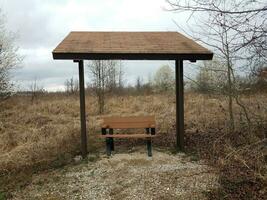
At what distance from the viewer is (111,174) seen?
6.18m

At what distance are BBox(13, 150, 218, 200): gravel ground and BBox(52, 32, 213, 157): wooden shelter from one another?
0.92 m

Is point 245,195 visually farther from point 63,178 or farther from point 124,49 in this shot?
point 124,49

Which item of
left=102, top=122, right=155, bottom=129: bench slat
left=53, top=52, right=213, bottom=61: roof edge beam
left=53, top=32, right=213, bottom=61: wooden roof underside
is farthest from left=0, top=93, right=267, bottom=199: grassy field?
left=53, top=32, right=213, bottom=61: wooden roof underside

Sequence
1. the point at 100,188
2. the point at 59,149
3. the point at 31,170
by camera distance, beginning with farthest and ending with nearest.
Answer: the point at 59,149 → the point at 31,170 → the point at 100,188

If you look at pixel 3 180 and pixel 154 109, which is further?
pixel 154 109

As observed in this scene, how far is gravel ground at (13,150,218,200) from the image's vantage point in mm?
5180

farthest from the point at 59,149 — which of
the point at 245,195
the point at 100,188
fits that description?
the point at 245,195

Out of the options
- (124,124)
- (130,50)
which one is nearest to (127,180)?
(124,124)

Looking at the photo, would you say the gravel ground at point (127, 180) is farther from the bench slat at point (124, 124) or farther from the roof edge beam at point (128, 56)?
the roof edge beam at point (128, 56)

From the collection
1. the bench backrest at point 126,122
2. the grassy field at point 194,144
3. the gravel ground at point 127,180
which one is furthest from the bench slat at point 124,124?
the gravel ground at point 127,180

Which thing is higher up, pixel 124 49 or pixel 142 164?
pixel 124 49

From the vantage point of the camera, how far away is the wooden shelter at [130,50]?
6914 mm

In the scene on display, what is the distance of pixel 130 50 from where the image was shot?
700cm

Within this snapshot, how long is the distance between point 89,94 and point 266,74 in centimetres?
1515
